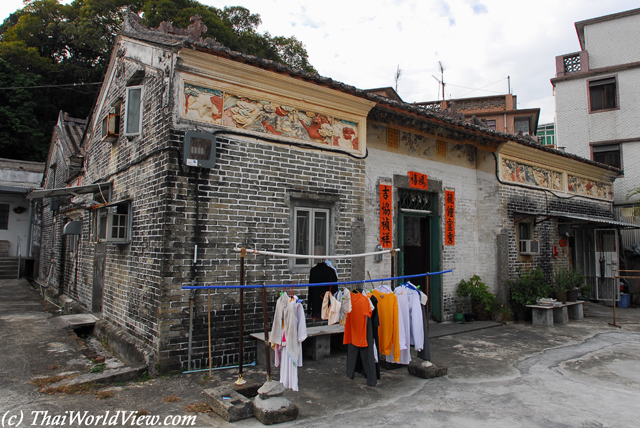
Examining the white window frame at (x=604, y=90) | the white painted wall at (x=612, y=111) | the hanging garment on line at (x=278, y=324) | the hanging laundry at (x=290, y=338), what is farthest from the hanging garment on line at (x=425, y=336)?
the white window frame at (x=604, y=90)

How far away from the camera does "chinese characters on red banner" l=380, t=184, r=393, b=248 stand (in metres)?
8.29

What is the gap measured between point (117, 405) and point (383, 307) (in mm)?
3156

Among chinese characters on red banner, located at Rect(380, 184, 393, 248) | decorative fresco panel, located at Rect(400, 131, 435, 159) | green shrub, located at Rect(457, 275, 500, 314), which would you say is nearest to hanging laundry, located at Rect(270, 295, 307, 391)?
chinese characters on red banner, located at Rect(380, 184, 393, 248)

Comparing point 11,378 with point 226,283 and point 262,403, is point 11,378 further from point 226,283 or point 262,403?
point 262,403

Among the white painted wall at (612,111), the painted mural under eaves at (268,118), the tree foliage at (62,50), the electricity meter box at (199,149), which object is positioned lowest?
the electricity meter box at (199,149)

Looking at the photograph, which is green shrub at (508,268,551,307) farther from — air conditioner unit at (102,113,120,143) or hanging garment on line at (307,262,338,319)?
air conditioner unit at (102,113,120,143)

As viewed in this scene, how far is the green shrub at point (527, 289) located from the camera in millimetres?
10008

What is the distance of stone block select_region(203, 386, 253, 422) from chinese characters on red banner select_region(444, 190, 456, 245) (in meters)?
6.40

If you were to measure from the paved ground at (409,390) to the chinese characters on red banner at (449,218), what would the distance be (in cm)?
253

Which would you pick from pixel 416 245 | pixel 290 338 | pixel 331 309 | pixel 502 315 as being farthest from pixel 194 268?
pixel 502 315

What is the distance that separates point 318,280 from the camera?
5.48 m

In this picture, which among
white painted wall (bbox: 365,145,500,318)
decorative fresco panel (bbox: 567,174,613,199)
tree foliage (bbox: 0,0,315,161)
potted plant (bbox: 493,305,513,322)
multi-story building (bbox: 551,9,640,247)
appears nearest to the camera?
white painted wall (bbox: 365,145,500,318)

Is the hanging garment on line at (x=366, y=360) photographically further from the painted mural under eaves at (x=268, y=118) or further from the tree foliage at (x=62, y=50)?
the tree foliage at (x=62, y=50)

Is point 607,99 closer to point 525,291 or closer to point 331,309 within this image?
point 525,291
